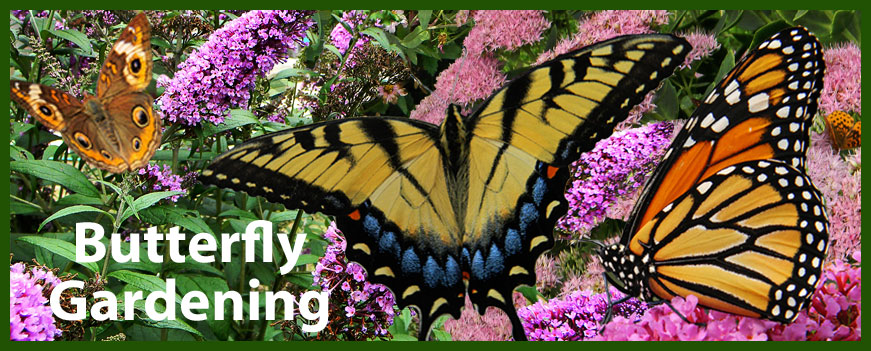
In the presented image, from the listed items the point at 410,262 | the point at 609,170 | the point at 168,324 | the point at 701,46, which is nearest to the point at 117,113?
the point at 168,324

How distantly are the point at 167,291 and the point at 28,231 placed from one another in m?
1.05

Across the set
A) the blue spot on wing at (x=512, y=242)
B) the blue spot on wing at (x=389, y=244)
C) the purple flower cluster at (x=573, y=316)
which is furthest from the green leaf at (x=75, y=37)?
the purple flower cluster at (x=573, y=316)

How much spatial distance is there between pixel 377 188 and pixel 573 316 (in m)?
0.45

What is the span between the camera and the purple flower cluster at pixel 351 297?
139 centimetres

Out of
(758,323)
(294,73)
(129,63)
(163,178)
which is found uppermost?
(294,73)

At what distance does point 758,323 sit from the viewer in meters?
1.13

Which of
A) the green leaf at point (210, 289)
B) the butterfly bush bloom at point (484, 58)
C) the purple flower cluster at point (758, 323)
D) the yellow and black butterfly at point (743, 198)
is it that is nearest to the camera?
the purple flower cluster at point (758, 323)

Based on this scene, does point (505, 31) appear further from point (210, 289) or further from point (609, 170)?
point (210, 289)

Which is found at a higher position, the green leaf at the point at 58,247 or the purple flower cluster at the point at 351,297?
the green leaf at the point at 58,247

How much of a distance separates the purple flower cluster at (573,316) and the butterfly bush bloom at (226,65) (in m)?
0.81

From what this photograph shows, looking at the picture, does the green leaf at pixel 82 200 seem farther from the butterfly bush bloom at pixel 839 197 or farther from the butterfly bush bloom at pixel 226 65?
the butterfly bush bloom at pixel 839 197

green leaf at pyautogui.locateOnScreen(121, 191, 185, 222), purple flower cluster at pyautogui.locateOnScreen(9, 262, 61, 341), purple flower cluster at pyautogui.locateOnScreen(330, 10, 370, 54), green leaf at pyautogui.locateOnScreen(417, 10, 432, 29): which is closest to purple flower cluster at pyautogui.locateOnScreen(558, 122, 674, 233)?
green leaf at pyautogui.locateOnScreen(417, 10, 432, 29)

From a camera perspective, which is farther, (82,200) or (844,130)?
(82,200)

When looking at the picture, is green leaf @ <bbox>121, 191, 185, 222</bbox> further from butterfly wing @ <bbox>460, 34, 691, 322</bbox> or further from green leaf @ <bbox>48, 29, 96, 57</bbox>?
butterfly wing @ <bbox>460, 34, 691, 322</bbox>
